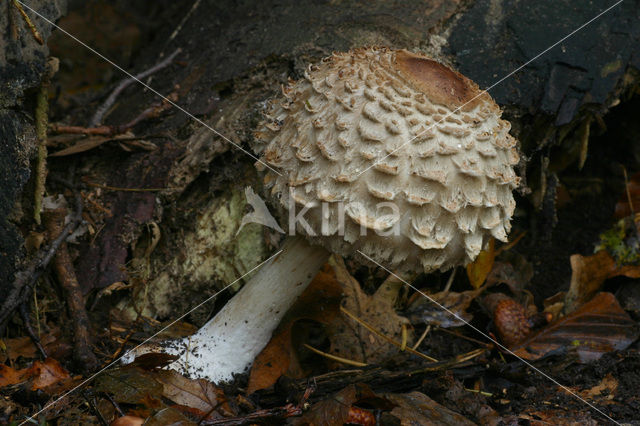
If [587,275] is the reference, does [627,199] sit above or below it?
above

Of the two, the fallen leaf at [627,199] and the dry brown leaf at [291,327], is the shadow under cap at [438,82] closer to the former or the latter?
the dry brown leaf at [291,327]

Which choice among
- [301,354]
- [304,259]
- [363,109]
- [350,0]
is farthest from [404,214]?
[350,0]

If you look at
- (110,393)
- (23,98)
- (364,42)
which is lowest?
(110,393)

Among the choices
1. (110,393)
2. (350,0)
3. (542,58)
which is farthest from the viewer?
(350,0)

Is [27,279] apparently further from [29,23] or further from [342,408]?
[342,408]

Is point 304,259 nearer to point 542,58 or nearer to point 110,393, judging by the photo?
point 110,393

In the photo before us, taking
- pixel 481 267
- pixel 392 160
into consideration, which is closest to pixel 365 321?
pixel 481 267
